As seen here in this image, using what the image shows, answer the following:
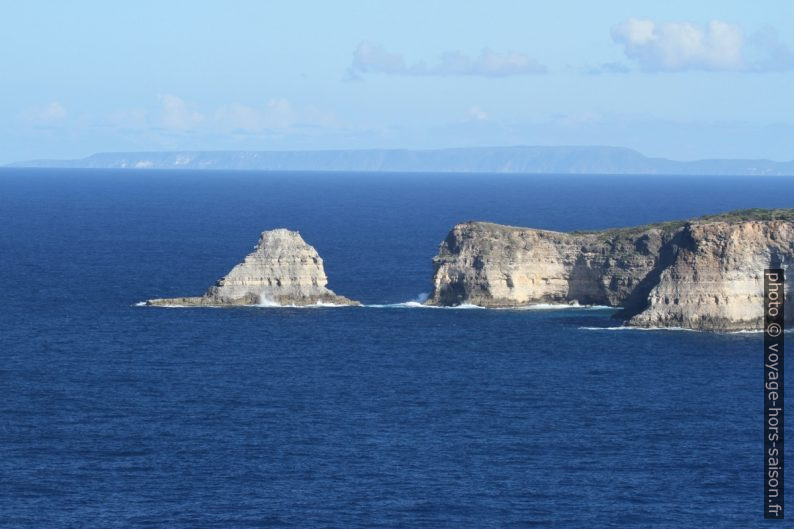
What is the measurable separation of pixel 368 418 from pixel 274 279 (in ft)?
148

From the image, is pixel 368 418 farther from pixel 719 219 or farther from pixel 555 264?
pixel 555 264

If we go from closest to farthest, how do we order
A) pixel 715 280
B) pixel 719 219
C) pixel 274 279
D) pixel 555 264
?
1. pixel 715 280
2. pixel 719 219
3. pixel 274 279
4. pixel 555 264

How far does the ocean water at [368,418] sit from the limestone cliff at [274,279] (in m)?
2.67

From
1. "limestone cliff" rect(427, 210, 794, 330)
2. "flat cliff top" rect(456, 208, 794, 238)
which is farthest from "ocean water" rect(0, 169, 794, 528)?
"flat cliff top" rect(456, 208, 794, 238)

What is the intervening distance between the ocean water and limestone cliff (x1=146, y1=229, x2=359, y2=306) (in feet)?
8.77

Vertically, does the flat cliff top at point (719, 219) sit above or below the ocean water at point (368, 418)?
above

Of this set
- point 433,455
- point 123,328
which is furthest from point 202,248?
point 433,455

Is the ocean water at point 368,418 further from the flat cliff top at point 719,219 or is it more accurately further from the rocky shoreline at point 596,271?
the flat cliff top at point 719,219

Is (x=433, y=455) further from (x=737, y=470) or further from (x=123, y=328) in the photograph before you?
(x=123, y=328)

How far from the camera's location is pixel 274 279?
124m

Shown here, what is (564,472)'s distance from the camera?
2739 inches

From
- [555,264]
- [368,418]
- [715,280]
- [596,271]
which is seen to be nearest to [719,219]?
[715,280]

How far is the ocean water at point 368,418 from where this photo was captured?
6406 centimetres

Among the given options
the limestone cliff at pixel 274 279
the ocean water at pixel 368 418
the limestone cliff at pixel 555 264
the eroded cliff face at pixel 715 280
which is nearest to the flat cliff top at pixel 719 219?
the limestone cliff at pixel 555 264
